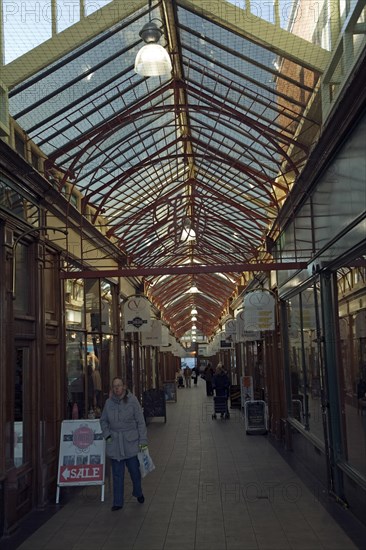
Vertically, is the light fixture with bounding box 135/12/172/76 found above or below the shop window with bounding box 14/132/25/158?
below

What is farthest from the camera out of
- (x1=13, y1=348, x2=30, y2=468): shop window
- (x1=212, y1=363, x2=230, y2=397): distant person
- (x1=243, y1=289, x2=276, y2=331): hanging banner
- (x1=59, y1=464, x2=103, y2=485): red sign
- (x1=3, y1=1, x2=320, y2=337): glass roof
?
(x1=212, y1=363, x2=230, y2=397): distant person

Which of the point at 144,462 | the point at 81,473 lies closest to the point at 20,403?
the point at 81,473

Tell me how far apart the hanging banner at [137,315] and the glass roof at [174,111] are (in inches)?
81.0

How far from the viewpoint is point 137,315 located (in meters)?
16.6

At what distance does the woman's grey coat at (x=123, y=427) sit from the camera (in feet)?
29.1

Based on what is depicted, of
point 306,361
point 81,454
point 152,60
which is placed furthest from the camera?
point 306,361

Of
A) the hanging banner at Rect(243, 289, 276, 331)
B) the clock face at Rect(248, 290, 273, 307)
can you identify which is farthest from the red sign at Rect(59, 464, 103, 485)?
the clock face at Rect(248, 290, 273, 307)

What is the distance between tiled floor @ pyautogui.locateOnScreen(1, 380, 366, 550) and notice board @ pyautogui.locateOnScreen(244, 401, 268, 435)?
3261 mm

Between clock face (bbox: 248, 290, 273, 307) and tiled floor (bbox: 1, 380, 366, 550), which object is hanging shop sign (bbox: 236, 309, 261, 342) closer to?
clock face (bbox: 248, 290, 273, 307)

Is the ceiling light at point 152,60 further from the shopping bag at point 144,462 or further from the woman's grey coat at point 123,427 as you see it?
the shopping bag at point 144,462

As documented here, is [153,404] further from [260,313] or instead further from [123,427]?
[123,427]

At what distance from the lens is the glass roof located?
912 cm

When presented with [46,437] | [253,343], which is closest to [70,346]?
[46,437]

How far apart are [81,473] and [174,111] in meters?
6.48
